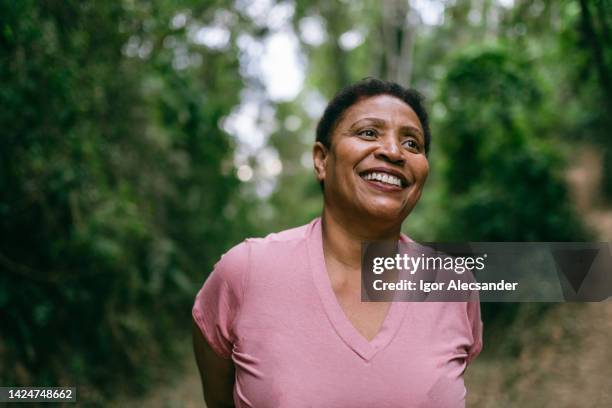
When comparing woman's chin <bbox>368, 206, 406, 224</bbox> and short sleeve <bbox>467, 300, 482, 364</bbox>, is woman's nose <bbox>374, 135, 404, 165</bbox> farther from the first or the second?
short sleeve <bbox>467, 300, 482, 364</bbox>

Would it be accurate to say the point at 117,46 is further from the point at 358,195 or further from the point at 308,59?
the point at 308,59

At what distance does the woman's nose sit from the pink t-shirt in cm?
35

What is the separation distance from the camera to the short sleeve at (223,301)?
1663 millimetres

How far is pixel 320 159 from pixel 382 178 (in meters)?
0.31

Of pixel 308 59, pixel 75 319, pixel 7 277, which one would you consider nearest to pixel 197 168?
pixel 75 319

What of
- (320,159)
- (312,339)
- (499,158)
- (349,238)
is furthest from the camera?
(499,158)

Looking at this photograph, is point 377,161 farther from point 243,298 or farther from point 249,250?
point 243,298

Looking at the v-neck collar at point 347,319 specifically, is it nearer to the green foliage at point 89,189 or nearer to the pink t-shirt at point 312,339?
the pink t-shirt at point 312,339

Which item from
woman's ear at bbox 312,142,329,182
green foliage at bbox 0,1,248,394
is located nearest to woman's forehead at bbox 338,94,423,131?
woman's ear at bbox 312,142,329,182

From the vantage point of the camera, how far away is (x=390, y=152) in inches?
67.2

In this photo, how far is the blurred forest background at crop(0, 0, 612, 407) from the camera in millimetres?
3990

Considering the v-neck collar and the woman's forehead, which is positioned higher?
the woman's forehead

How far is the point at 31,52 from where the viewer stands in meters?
3.63

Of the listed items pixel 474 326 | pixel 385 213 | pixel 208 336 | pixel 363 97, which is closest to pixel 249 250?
pixel 208 336
